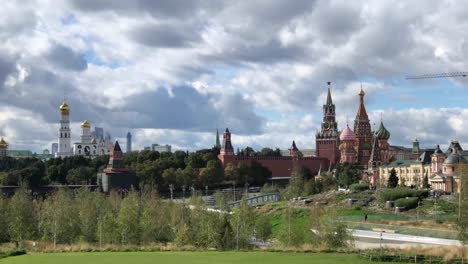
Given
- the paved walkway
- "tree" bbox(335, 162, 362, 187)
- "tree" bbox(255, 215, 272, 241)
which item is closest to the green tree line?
"tree" bbox(335, 162, 362, 187)

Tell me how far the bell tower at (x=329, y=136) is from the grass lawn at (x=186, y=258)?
105243 millimetres

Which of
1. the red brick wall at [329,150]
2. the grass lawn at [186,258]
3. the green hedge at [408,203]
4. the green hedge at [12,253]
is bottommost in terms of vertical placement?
the green hedge at [12,253]

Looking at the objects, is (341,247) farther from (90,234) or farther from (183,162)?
(183,162)

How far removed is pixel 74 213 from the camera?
50188mm

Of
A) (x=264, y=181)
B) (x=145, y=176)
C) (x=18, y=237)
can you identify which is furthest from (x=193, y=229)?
Result: (x=264, y=181)

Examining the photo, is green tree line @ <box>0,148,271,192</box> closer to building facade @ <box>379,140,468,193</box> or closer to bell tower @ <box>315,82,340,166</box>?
bell tower @ <box>315,82,340,166</box>

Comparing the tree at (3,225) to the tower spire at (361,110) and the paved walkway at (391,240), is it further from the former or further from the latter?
the tower spire at (361,110)

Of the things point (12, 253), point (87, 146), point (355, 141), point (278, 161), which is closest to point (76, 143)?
point (87, 146)

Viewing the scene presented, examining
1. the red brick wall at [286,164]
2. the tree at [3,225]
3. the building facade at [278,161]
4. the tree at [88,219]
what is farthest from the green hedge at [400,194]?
the red brick wall at [286,164]

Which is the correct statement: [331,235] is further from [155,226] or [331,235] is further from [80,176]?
[80,176]

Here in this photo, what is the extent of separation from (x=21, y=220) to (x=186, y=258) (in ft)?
60.9

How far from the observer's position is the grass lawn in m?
33.1

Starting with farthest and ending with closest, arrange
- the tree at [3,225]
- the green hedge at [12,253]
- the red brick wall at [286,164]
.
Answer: the red brick wall at [286,164], the tree at [3,225], the green hedge at [12,253]

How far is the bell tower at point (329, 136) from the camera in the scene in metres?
142
